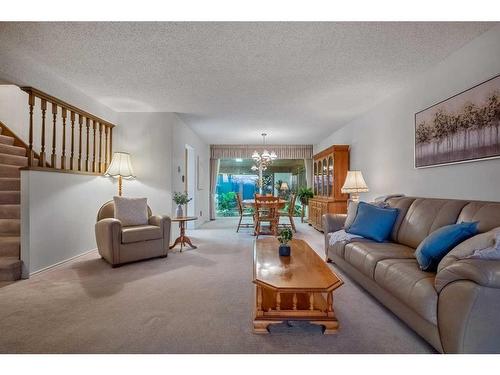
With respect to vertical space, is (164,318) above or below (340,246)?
below

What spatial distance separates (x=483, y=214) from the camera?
6.52 ft

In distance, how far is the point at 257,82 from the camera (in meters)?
3.51

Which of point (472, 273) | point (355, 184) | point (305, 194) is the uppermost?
point (355, 184)

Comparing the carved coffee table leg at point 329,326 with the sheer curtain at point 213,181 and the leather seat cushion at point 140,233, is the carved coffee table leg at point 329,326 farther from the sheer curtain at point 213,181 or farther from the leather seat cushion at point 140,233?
the sheer curtain at point 213,181

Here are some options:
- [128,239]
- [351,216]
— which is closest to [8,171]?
[128,239]

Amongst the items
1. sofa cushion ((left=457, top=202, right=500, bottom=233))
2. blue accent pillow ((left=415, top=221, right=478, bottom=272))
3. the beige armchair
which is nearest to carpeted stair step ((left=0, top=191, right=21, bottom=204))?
the beige armchair

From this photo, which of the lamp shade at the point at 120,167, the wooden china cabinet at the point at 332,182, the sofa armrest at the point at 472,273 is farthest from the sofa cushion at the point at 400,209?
the lamp shade at the point at 120,167

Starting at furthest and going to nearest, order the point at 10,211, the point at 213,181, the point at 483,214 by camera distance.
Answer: the point at 213,181, the point at 10,211, the point at 483,214

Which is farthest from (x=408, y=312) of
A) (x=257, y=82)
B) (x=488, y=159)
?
(x=257, y=82)

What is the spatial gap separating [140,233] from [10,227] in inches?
60.6

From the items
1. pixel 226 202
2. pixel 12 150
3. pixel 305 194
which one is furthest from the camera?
pixel 226 202

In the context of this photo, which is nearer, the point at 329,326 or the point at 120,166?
the point at 329,326

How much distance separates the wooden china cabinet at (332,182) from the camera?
5.53 meters

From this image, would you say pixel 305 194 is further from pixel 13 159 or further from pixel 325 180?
pixel 13 159
